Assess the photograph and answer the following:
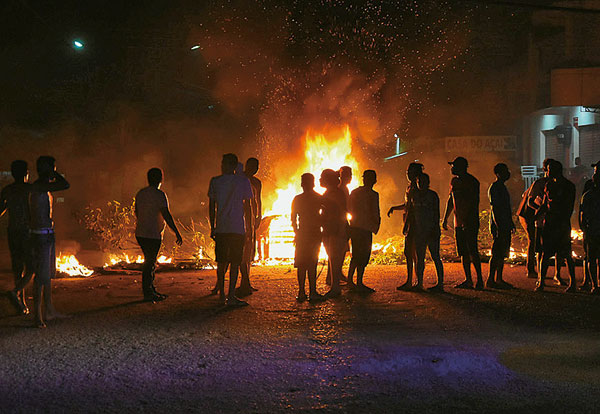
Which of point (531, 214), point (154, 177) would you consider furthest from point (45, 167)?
point (531, 214)

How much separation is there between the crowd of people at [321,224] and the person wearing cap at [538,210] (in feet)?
0.06

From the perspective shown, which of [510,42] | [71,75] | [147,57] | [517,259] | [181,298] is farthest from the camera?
[510,42]

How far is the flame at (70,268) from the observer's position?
1084cm

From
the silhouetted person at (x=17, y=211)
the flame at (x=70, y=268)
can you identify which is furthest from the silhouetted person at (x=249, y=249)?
the flame at (x=70, y=268)

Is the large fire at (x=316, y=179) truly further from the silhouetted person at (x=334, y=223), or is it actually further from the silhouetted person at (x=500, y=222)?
the silhouetted person at (x=500, y=222)

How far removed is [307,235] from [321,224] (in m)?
0.36

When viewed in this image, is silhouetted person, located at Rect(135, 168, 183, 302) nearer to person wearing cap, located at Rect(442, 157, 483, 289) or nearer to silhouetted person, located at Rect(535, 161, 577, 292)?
person wearing cap, located at Rect(442, 157, 483, 289)

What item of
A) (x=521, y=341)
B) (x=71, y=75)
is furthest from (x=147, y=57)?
(x=521, y=341)

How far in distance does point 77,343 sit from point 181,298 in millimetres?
2692

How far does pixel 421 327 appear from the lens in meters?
6.25

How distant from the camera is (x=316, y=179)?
15.8 m

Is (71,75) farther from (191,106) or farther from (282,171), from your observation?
(282,171)

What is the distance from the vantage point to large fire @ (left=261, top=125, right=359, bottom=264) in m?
14.8

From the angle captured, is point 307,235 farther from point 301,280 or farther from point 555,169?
point 555,169
